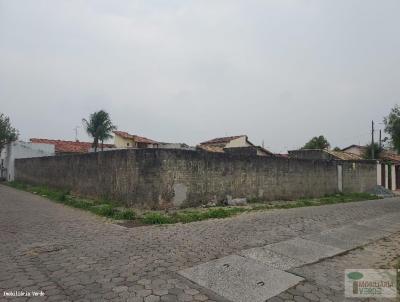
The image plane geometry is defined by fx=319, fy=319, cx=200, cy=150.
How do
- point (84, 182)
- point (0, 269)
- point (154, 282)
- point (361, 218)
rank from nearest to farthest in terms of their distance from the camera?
point (154, 282)
point (0, 269)
point (361, 218)
point (84, 182)

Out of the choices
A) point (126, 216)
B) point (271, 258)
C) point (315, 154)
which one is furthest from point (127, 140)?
point (271, 258)

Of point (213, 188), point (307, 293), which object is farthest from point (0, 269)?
point (213, 188)

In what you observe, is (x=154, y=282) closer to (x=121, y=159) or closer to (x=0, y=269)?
(x=0, y=269)

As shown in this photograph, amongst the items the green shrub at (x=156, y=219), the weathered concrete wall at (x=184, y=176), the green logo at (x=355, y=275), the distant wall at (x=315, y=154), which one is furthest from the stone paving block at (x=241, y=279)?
the distant wall at (x=315, y=154)

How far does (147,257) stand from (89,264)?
98 centimetres

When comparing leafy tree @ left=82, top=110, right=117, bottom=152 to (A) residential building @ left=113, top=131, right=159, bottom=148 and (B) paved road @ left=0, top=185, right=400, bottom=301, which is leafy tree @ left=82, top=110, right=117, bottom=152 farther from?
(B) paved road @ left=0, top=185, right=400, bottom=301

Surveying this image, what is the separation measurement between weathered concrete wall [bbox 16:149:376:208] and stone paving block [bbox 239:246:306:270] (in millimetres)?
5867

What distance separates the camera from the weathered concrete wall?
38.3 feet

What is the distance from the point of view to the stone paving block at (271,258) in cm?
541

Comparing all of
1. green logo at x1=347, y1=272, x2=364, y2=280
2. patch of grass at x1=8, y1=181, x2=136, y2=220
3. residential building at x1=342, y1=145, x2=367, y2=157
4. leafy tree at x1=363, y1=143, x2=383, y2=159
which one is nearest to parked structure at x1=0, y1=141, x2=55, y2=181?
patch of grass at x1=8, y1=181, x2=136, y2=220

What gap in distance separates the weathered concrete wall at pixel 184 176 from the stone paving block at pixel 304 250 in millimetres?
5675

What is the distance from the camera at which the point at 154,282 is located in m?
4.49

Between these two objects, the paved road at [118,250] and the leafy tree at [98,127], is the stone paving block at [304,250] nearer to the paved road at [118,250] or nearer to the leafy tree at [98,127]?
the paved road at [118,250]

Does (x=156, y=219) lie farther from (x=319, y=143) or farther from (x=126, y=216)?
(x=319, y=143)
